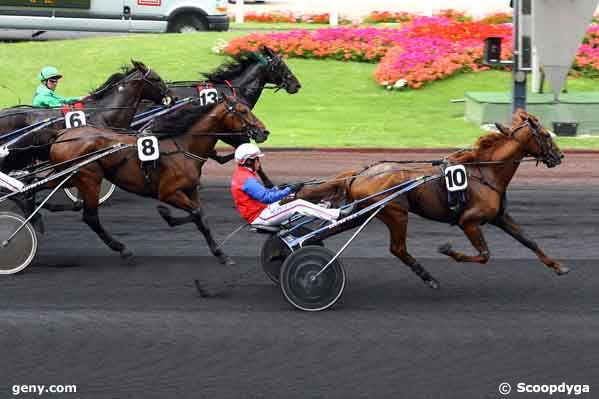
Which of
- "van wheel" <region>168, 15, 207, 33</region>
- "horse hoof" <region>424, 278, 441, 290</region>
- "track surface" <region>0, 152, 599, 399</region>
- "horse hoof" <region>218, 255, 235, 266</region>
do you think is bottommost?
"track surface" <region>0, 152, 599, 399</region>

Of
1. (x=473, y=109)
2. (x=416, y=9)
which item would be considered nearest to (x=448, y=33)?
(x=473, y=109)

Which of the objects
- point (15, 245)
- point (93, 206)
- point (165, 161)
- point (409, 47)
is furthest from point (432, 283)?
point (409, 47)

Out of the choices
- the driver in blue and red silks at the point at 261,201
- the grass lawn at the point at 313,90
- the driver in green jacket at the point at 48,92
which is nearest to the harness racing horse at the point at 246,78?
the driver in green jacket at the point at 48,92

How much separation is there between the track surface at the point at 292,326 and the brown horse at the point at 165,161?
50 cm

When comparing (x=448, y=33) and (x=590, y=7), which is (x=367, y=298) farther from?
(x=448, y=33)

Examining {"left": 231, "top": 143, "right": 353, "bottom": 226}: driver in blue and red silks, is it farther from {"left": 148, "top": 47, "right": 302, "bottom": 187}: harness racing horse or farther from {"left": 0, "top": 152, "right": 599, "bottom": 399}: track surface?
{"left": 148, "top": 47, "right": 302, "bottom": 187}: harness racing horse

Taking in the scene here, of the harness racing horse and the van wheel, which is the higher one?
the van wheel

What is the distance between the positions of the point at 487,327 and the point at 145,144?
3664 millimetres

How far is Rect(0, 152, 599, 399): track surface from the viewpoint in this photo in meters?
7.59

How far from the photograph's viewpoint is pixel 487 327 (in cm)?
865

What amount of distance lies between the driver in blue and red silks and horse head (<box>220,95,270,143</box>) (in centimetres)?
150

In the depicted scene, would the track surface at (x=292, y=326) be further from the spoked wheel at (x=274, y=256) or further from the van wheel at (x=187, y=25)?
the van wheel at (x=187, y=25)

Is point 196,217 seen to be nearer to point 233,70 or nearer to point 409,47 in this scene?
point 233,70

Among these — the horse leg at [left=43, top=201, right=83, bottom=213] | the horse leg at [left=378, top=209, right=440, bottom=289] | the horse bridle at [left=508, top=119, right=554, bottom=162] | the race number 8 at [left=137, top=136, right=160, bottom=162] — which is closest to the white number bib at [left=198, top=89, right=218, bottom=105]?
the horse leg at [left=43, top=201, right=83, bottom=213]
